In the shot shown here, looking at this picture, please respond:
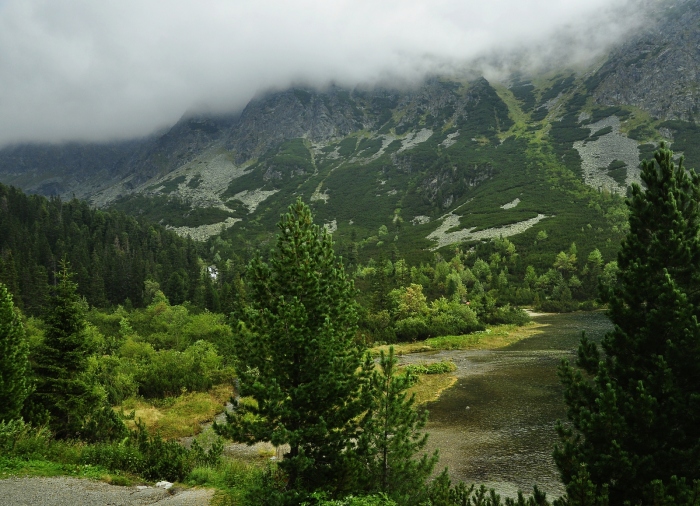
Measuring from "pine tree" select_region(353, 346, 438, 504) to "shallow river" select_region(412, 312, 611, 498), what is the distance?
23.9 ft

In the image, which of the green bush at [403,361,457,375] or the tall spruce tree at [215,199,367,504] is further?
the green bush at [403,361,457,375]

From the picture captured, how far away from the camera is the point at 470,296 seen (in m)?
78.0

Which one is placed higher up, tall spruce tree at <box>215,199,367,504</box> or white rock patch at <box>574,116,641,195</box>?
white rock patch at <box>574,116,641,195</box>

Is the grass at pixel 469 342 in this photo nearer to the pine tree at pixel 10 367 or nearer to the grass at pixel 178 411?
the grass at pixel 178 411

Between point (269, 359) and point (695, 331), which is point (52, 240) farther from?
point (695, 331)

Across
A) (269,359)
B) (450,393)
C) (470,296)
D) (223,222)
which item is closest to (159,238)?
(223,222)

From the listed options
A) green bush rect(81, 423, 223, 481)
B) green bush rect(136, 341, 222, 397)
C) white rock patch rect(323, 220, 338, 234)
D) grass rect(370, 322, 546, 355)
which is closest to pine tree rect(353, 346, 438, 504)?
green bush rect(81, 423, 223, 481)

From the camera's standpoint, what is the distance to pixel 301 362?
11242mm

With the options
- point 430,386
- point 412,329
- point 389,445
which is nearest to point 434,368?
point 430,386

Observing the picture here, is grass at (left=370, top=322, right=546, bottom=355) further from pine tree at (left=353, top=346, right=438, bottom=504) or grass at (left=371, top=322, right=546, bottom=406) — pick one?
pine tree at (left=353, top=346, right=438, bottom=504)

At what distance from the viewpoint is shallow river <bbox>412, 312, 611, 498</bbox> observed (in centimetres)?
1787

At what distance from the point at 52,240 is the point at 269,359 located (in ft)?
465

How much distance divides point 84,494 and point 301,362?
295 inches

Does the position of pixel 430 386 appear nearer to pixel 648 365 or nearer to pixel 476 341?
pixel 476 341
